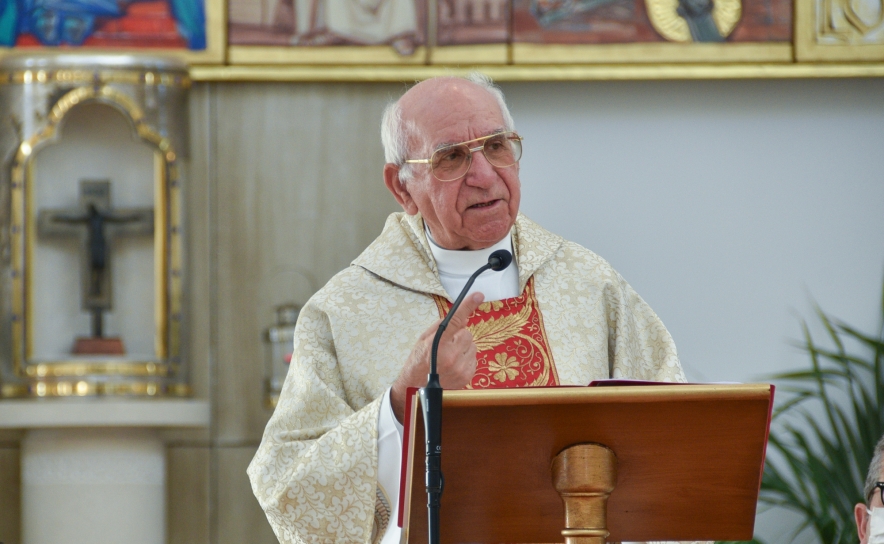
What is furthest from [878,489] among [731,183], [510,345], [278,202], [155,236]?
[155,236]

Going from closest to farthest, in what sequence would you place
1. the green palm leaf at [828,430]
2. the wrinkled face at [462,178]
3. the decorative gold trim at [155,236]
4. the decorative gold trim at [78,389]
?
the wrinkled face at [462,178] → the green palm leaf at [828,430] → the decorative gold trim at [78,389] → the decorative gold trim at [155,236]

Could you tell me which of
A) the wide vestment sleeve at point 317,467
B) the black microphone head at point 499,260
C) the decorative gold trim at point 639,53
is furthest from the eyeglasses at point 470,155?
the decorative gold trim at point 639,53

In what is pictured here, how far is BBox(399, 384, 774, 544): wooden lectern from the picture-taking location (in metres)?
1.96

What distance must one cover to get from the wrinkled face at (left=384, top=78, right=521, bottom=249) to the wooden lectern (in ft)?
2.84

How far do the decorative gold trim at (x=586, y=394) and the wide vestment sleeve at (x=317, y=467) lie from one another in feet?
1.89

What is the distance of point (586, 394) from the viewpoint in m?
1.93

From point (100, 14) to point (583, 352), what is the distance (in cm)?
324

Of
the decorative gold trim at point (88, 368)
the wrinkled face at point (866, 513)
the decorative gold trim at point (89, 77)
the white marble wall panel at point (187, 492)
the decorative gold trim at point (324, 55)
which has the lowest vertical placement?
the white marble wall panel at point (187, 492)

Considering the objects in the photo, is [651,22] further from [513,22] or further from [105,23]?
[105,23]

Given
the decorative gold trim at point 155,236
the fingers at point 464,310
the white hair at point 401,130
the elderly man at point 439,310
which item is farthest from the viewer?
the decorative gold trim at point 155,236

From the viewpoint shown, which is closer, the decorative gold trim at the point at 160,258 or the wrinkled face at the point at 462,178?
the wrinkled face at the point at 462,178

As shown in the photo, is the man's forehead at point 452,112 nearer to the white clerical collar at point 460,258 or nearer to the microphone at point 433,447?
the white clerical collar at point 460,258

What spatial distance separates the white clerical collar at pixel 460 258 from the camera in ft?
9.88

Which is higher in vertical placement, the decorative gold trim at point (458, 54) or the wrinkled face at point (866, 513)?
the decorative gold trim at point (458, 54)
